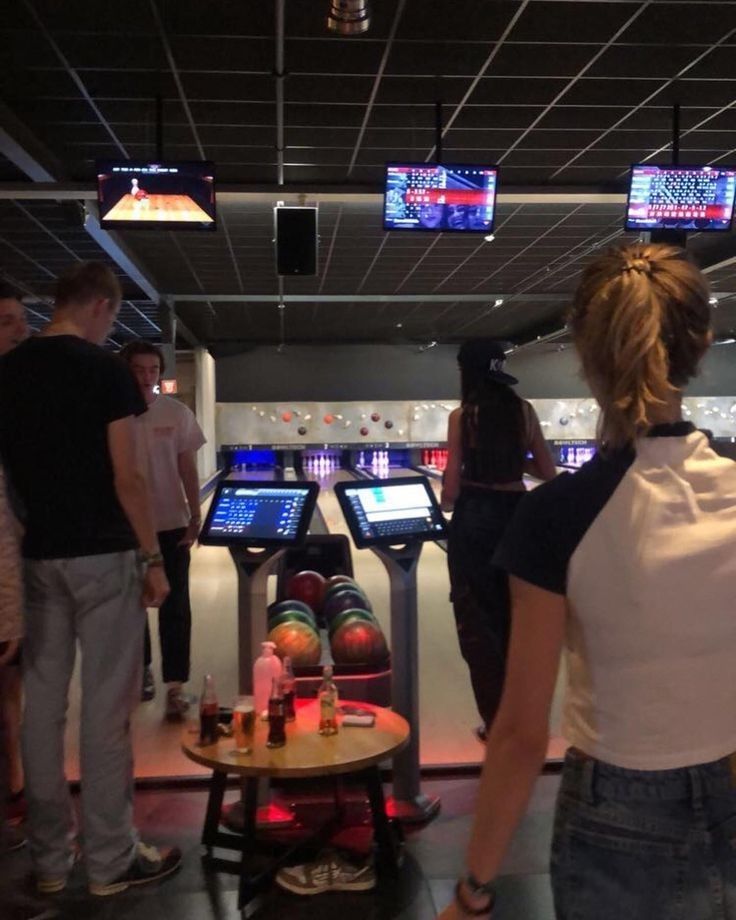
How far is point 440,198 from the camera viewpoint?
5246 mm

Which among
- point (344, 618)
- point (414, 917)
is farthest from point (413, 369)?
point (414, 917)

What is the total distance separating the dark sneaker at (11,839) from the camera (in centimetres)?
254

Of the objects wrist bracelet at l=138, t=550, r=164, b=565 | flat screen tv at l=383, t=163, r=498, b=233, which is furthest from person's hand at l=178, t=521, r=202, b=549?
flat screen tv at l=383, t=163, r=498, b=233

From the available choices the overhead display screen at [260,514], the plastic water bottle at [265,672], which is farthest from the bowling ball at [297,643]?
the overhead display screen at [260,514]

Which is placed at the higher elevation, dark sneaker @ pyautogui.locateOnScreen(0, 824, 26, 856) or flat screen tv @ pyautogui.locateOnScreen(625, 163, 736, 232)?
flat screen tv @ pyautogui.locateOnScreen(625, 163, 736, 232)

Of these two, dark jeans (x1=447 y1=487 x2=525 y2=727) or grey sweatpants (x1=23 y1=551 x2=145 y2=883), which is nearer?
grey sweatpants (x1=23 y1=551 x2=145 y2=883)

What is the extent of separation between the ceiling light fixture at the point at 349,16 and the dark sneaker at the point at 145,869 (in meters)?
3.21

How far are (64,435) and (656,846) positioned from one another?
5.70 ft

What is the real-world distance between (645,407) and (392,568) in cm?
187

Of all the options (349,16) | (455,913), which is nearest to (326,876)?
(455,913)

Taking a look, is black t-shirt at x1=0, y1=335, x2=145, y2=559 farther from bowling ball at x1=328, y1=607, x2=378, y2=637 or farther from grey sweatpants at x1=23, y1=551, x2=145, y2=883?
bowling ball at x1=328, y1=607, x2=378, y2=637

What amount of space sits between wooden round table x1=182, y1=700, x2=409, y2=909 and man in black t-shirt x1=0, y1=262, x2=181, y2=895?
24 centimetres

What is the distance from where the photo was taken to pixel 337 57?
450 centimetres

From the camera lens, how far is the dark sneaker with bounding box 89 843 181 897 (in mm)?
2303
